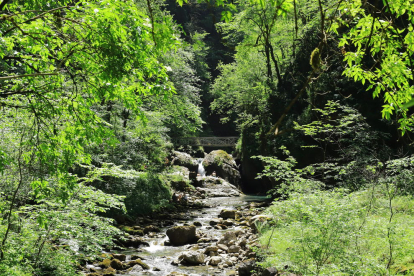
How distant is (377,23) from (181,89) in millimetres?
13988

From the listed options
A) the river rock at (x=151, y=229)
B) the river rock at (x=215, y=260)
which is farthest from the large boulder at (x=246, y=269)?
the river rock at (x=151, y=229)

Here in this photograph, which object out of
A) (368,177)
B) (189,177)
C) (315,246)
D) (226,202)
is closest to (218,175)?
(189,177)

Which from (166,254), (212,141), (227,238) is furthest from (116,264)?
(212,141)

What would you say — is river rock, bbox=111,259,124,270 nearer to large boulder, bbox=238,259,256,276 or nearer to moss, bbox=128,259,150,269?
moss, bbox=128,259,150,269

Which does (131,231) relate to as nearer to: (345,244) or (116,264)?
(116,264)

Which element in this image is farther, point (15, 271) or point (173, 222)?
point (173, 222)

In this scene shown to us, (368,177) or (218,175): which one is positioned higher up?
(368,177)

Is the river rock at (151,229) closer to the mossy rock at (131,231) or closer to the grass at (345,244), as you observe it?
the mossy rock at (131,231)

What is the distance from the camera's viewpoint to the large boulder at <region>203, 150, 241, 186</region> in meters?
25.1

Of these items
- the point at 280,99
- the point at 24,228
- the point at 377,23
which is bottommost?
the point at 24,228

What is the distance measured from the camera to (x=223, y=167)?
25453 mm

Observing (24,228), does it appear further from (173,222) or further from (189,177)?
(189,177)

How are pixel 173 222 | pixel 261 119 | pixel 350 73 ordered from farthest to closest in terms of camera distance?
pixel 261 119, pixel 173 222, pixel 350 73

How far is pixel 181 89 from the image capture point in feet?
53.5
